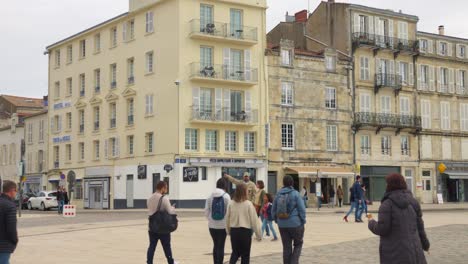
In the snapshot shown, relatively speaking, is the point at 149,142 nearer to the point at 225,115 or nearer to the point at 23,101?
the point at 225,115

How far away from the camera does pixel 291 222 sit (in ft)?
38.0

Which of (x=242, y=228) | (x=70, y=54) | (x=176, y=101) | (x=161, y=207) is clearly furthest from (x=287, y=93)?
(x=242, y=228)

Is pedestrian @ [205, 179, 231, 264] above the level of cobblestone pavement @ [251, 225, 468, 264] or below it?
above

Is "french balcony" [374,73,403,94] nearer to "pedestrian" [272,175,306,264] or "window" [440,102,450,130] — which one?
"window" [440,102,450,130]

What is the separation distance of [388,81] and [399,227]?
152 feet

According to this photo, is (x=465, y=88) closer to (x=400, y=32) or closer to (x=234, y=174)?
(x=400, y=32)

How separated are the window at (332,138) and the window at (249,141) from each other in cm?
606

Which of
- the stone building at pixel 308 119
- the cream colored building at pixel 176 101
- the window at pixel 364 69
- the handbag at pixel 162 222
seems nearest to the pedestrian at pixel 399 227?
the handbag at pixel 162 222

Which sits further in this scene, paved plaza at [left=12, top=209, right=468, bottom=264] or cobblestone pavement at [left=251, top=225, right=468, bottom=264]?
paved plaza at [left=12, top=209, right=468, bottom=264]

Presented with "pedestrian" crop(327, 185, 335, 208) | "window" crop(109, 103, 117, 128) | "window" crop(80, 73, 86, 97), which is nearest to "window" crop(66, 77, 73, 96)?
"window" crop(80, 73, 86, 97)

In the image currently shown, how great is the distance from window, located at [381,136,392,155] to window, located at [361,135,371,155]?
1374mm

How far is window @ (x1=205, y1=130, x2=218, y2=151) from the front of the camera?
45.6m

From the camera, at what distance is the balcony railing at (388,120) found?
51312 millimetres

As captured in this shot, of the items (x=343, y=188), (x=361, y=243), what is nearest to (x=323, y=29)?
(x=343, y=188)
